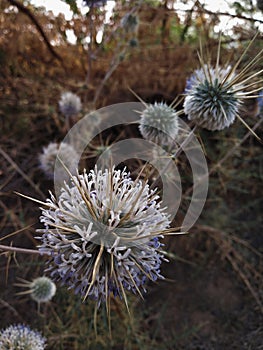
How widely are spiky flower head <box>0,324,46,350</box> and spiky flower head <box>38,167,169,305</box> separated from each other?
0.50 m

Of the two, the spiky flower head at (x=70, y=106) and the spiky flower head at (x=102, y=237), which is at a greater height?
the spiky flower head at (x=70, y=106)

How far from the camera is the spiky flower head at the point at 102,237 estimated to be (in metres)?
0.93

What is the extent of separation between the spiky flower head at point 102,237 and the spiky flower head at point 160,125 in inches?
21.9

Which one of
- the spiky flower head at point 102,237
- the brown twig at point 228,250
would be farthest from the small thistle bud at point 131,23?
the spiky flower head at point 102,237

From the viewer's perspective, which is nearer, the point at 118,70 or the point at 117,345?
the point at 117,345

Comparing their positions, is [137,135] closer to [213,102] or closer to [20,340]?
[213,102]

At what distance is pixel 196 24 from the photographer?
2408 mm

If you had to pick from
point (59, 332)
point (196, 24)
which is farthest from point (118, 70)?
point (59, 332)

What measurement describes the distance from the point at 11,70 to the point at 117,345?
5.42ft

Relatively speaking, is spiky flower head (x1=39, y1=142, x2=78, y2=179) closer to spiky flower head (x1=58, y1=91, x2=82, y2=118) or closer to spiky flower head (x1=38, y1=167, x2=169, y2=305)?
spiky flower head (x1=58, y1=91, x2=82, y2=118)

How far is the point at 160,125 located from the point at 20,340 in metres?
0.93

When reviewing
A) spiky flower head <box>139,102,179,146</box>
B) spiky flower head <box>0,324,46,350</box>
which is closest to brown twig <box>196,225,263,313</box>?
spiky flower head <box>139,102,179,146</box>

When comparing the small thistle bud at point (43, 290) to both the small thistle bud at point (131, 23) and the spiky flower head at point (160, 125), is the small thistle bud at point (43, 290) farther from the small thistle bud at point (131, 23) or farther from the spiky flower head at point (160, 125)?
the small thistle bud at point (131, 23)

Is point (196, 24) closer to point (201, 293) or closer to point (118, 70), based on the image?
point (118, 70)
